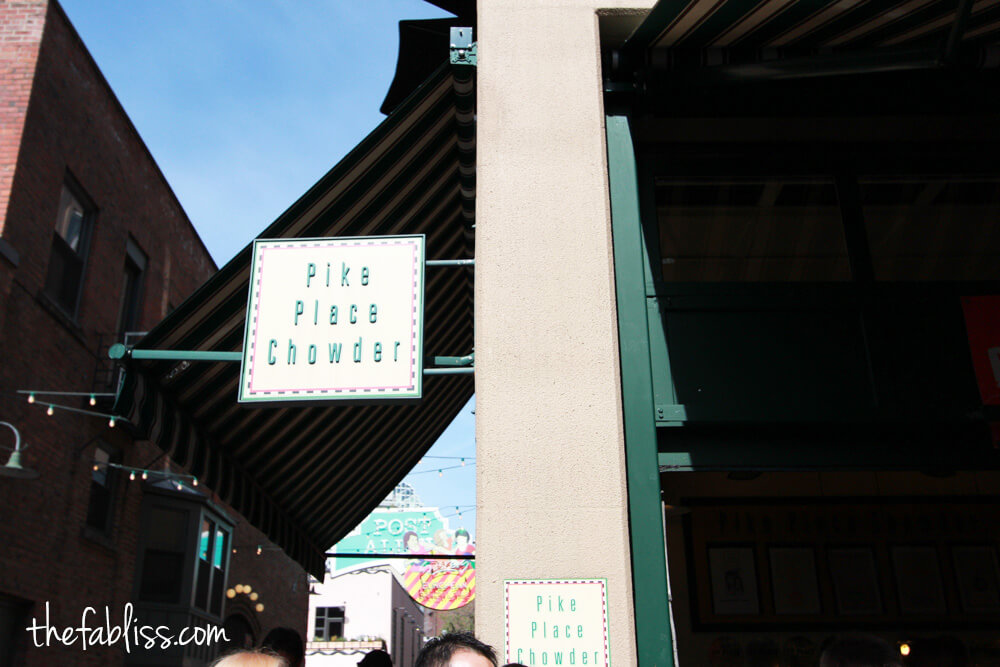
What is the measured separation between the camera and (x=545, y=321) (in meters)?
4.61

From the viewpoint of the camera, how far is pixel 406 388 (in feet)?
14.9

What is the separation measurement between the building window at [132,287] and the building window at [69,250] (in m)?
1.33

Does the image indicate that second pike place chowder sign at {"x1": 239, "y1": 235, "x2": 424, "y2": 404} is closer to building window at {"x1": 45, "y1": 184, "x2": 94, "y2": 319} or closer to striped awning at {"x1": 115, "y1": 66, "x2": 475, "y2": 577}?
striped awning at {"x1": 115, "y1": 66, "x2": 475, "y2": 577}

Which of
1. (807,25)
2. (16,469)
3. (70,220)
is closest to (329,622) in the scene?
(70,220)

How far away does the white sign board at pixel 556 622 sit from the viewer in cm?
396

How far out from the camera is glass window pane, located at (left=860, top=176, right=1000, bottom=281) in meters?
6.02

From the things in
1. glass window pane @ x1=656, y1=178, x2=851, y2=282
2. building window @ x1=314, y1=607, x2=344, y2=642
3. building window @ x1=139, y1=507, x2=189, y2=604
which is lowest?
building window @ x1=314, y1=607, x2=344, y2=642

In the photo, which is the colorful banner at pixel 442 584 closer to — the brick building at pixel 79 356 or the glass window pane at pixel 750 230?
the brick building at pixel 79 356

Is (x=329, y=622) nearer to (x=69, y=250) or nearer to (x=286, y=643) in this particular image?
(x=69, y=250)

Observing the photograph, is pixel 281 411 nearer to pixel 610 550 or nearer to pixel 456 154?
pixel 456 154

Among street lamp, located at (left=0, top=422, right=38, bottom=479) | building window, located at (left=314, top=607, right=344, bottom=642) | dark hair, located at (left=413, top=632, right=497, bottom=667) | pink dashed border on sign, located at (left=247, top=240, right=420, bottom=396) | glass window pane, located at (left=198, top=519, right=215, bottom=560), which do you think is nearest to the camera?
dark hair, located at (left=413, top=632, right=497, bottom=667)

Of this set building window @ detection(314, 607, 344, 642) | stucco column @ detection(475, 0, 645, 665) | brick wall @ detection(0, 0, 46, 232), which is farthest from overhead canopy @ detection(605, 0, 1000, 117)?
building window @ detection(314, 607, 344, 642)

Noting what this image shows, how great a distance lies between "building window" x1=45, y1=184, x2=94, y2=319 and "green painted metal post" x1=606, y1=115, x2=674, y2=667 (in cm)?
943

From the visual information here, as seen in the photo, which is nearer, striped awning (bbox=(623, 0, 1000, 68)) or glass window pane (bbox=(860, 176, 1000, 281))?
striped awning (bbox=(623, 0, 1000, 68))
